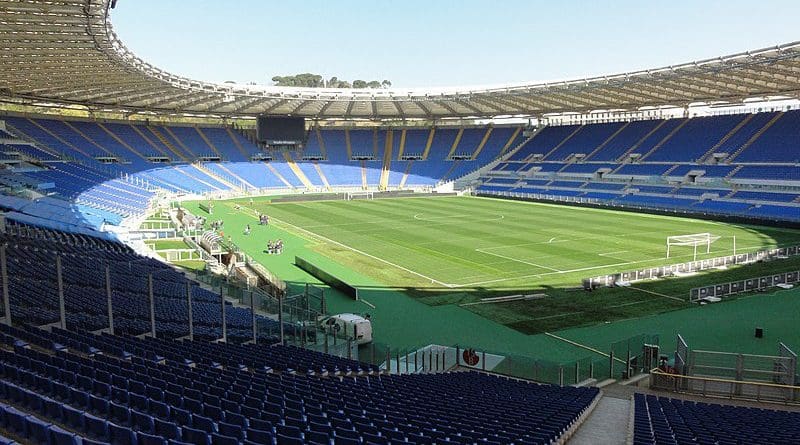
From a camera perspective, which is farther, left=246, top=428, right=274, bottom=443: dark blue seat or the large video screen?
the large video screen

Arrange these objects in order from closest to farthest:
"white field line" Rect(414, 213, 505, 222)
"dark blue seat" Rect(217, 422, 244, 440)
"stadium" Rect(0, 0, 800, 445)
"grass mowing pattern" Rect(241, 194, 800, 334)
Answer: "dark blue seat" Rect(217, 422, 244, 440) < "stadium" Rect(0, 0, 800, 445) < "grass mowing pattern" Rect(241, 194, 800, 334) < "white field line" Rect(414, 213, 505, 222)

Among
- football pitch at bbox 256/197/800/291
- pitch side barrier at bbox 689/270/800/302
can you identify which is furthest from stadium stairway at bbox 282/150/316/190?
pitch side barrier at bbox 689/270/800/302

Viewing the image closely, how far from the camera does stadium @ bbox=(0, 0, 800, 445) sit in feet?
32.5

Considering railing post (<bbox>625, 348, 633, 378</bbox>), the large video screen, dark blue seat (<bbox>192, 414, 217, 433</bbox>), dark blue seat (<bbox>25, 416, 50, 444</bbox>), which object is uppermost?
the large video screen

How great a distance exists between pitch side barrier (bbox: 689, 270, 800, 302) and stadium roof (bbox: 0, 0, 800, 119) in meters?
15.6

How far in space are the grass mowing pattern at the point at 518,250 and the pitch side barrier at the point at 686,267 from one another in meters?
0.86

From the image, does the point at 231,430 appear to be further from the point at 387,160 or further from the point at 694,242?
the point at 387,160

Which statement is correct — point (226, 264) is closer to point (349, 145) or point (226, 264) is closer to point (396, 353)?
point (396, 353)

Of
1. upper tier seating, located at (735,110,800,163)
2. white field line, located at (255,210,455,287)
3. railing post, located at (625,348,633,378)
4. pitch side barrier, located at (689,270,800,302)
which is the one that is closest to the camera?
railing post, located at (625,348,633,378)

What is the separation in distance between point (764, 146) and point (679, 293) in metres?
37.5

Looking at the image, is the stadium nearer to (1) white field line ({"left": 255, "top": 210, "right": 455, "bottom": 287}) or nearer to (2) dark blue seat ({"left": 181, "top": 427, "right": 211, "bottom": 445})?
(2) dark blue seat ({"left": 181, "top": 427, "right": 211, "bottom": 445})

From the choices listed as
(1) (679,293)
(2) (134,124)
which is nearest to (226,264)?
(1) (679,293)

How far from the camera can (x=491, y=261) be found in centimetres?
3300

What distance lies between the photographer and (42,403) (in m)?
6.96
